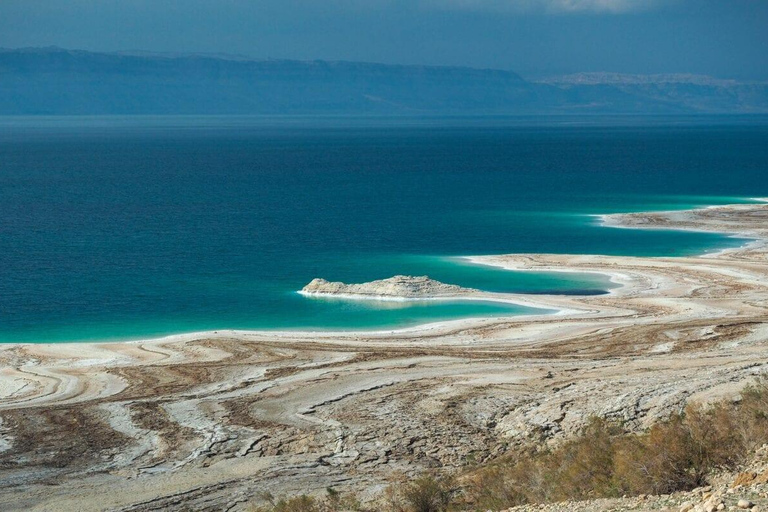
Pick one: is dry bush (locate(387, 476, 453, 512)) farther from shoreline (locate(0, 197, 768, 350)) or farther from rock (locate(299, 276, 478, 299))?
rock (locate(299, 276, 478, 299))

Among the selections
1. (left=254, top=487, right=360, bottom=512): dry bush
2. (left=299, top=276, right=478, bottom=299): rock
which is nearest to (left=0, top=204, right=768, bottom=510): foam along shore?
(left=254, top=487, right=360, bottom=512): dry bush

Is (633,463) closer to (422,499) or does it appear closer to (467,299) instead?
(422,499)

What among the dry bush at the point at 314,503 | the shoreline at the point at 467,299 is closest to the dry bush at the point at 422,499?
the dry bush at the point at 314,503

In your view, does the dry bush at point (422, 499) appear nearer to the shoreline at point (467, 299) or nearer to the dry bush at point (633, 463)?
the dry bush at point (633, 463)

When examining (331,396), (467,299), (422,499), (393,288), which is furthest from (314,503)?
(393,288)

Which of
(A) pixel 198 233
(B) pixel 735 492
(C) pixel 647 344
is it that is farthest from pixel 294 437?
(A) pixel 198 233

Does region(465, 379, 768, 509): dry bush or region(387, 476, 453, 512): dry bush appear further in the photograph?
region(387, 476, 453, 512): dry bush

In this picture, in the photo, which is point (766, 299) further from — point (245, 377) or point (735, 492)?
point (735, 492)

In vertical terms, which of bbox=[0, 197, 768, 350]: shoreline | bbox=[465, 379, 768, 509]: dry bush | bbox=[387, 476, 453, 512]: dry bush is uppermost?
bbox=[465, 379, 768, 509]: dry bush
